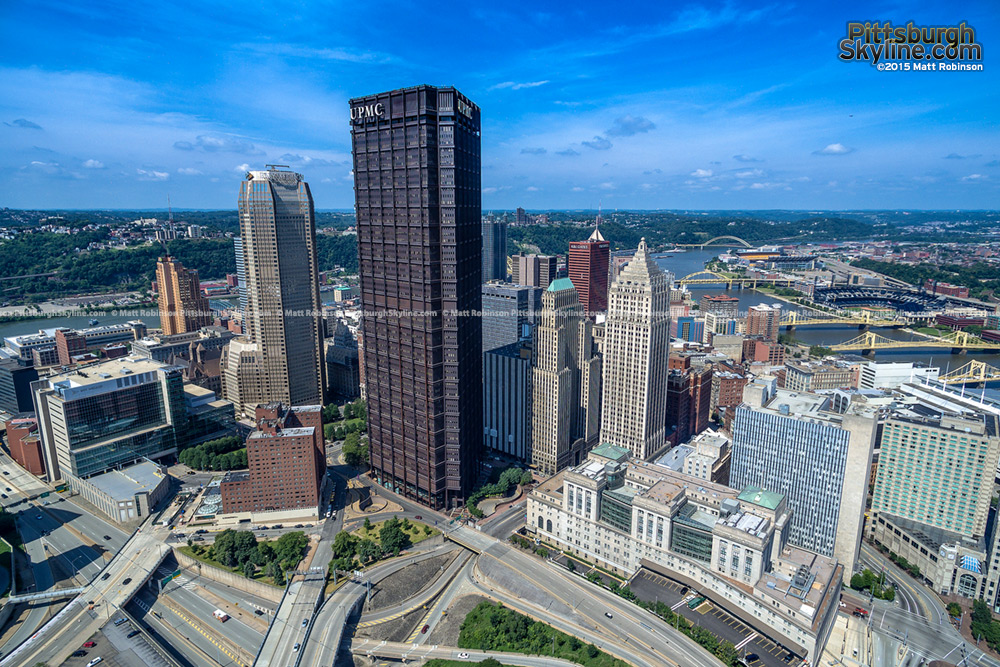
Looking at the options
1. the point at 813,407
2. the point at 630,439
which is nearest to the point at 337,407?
the point at 630,439

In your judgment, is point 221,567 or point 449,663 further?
point 221,567

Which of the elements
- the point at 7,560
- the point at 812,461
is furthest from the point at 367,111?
the point at 7,560

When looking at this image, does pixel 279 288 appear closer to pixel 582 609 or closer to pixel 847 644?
pixel 582 609

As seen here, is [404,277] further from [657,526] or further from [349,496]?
[657,526]

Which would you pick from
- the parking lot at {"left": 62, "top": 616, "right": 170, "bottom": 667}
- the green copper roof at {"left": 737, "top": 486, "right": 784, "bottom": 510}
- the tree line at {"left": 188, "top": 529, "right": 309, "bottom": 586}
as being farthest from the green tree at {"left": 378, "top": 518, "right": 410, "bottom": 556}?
the green copper roof at {"left": 737, "top": 486, "right": 784, "bottom": 510}

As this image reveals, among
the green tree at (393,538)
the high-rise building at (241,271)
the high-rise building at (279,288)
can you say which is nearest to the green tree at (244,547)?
the green tree at (393,538)

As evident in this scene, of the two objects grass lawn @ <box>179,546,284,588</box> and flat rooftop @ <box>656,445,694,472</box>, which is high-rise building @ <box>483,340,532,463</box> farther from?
grass lawn @ <box>179,546,284,588</box>
